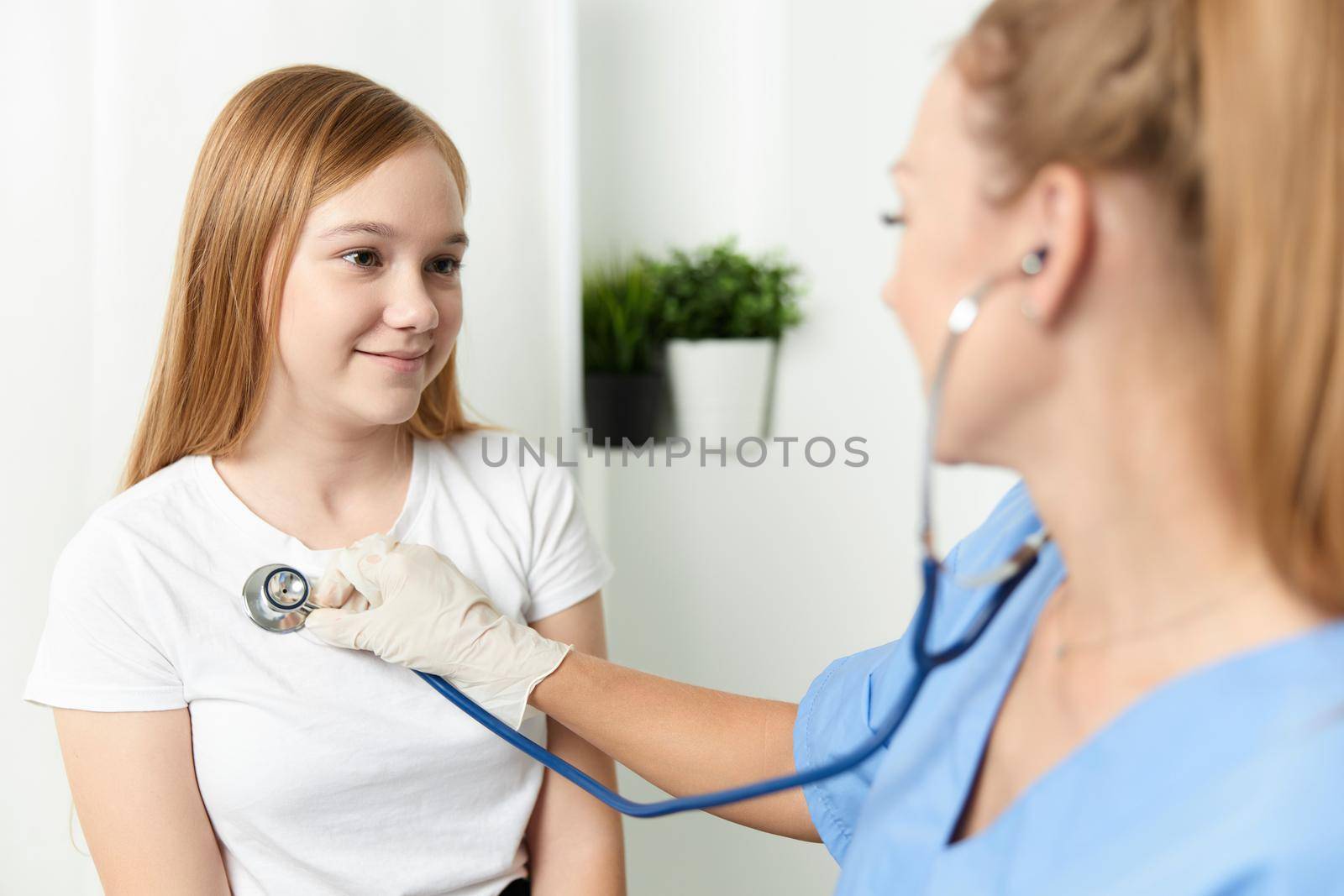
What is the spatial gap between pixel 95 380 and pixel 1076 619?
1.15 m

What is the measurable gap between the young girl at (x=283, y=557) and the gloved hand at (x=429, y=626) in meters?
0.04

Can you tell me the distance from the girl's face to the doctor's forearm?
320mm

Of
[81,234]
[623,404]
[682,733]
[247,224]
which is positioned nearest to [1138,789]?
[682,733]

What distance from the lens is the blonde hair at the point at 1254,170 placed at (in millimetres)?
541

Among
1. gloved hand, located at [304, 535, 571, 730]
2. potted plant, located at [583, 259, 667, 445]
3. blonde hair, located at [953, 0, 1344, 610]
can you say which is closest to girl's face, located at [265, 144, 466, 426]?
gloved hand, located at [304, 535, 571, 730]

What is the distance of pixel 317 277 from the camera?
104cm

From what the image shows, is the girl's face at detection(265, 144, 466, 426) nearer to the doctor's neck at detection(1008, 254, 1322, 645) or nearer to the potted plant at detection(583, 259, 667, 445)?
the doctor's neck at detection(1008, 254, 1322, 645)

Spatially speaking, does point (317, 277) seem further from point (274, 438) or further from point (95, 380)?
point (95, 380)

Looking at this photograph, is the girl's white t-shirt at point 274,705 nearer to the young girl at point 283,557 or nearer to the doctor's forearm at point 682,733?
the young girl at point 283,557

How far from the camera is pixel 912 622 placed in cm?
83

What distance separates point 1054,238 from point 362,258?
2.20ft

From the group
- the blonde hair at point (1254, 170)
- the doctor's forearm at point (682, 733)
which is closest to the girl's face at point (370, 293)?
the doctor's forearm at point (682, 733)

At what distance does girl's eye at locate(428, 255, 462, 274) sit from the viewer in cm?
113

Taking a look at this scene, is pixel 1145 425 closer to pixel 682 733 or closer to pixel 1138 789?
pixel 1138 789
